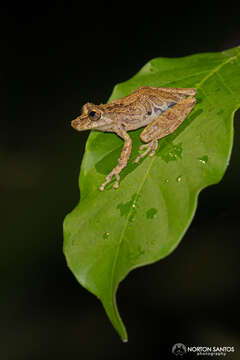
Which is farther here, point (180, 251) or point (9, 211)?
point (9, 211)

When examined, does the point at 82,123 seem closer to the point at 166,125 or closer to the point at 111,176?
the point at 166,125

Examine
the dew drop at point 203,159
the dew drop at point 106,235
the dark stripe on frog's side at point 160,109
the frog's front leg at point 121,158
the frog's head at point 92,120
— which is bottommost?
the dew drop at point 106,235

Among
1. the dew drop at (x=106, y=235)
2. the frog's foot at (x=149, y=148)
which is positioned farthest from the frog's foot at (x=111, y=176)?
the dew drop at (x=106, y=235)

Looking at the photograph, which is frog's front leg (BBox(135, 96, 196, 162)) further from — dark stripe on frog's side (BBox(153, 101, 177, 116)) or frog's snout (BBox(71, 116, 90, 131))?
frog's snout (BBox(71, 116, 90, 131))

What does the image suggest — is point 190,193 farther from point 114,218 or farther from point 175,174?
point 114,218

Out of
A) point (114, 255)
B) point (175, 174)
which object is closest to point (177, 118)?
point (175, 174)

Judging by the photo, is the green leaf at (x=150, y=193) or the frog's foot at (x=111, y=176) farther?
the frog's foot at (x=111, y=176)

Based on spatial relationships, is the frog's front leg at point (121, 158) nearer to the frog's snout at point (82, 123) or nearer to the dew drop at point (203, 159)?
the frog's snout at point (82, 123)

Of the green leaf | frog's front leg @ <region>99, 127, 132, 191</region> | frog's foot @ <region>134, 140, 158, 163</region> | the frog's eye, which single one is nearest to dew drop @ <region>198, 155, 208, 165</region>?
the green leaf
